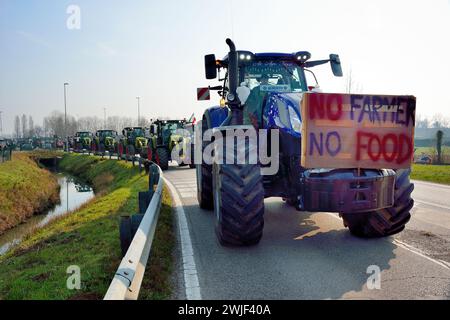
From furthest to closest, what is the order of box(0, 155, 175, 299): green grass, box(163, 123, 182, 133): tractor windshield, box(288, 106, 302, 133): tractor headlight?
box(163, 123, 182, 133): tractor windshield, box(288, 106, 302, 133): tractor headlight, box(0, 155, 175, 299): green grass

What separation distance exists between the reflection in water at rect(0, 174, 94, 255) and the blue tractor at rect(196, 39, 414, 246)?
833 cm

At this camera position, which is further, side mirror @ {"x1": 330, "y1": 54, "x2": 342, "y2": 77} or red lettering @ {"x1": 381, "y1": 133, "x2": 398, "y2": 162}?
side mirror @ {"x1": 330, "y1": 54, "x2": 342, "y2": 77}

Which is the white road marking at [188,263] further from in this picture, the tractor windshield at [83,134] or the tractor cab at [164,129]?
the tractor windshield at [83,134]

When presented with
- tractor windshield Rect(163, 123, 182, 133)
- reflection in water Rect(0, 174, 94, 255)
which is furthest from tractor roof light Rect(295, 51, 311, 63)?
tractor windshield Rect(163, 123, 182, 133)

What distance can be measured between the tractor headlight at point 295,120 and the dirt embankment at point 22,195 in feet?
41.0

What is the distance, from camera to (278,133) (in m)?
5.54

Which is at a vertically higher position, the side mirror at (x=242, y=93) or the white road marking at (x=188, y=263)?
the side mirror at (x=242, y=93)

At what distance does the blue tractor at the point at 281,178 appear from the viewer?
193 inches

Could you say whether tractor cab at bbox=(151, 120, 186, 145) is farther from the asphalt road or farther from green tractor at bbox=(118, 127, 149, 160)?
the asphalt road

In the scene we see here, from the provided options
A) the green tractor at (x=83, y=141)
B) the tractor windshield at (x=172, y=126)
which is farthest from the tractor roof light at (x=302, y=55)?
the green tractor at (x=83, y=141)

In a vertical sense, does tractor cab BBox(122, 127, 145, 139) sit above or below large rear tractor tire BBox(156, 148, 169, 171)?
above

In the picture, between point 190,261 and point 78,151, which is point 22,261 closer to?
point 190,261

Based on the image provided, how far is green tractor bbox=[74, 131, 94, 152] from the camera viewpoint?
1615 inches

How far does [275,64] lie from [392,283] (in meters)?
4.22
